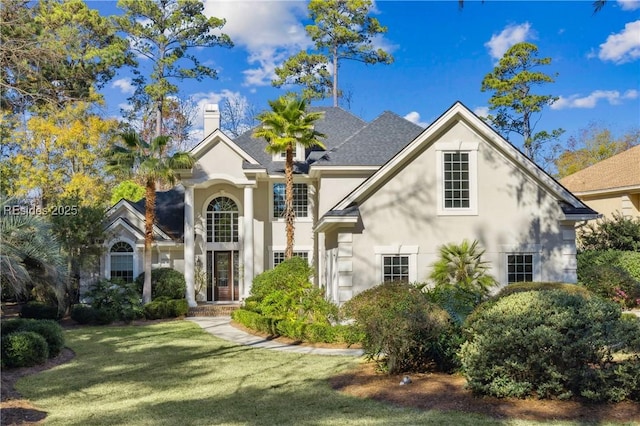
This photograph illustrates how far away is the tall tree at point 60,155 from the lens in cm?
2878

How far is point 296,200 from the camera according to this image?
2341 cm

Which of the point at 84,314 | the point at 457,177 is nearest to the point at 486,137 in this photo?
the point at 457,177

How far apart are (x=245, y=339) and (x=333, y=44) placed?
27.4m

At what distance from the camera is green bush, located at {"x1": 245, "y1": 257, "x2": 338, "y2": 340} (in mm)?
14742

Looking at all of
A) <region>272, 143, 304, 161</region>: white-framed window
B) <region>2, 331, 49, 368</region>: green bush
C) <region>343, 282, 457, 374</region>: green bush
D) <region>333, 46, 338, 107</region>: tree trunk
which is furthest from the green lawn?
<region>333, 46, 338, 107</region>: tree trunk

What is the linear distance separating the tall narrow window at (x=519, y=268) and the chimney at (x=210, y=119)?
14.4 m

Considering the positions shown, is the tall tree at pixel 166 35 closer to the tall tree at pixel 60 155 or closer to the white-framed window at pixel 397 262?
the tall tree at pixel 60 155

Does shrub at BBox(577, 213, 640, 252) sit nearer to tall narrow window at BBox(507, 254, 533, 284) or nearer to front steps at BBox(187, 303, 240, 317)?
tall narrow window at BBox(507, 254, 533, 284)

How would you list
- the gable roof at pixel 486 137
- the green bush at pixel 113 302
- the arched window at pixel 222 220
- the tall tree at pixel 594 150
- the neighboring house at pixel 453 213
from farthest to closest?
the tall tree at pixel 594 150 → the arched window at pixel 222 220 → the green bush at pixel 113 302 → the neighboring house at pixel 453 213 → the gable roof at pixel 486 137

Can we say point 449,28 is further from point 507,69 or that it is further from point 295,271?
point 507,69

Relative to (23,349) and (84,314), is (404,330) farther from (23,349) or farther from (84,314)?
(84,314)

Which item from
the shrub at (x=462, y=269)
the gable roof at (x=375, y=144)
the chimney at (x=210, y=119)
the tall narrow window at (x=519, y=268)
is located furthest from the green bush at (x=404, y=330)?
the chimney at (x=210, y=119)

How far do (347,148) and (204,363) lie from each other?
11981mm

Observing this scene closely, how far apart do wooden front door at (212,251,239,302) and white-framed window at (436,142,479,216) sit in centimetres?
1100
